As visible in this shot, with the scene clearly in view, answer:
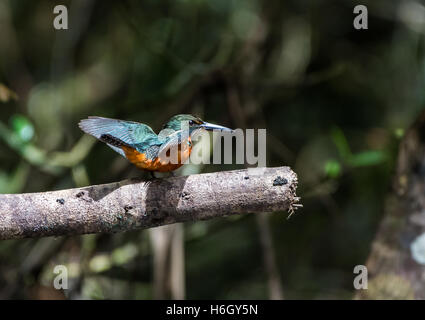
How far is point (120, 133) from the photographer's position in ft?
4.76

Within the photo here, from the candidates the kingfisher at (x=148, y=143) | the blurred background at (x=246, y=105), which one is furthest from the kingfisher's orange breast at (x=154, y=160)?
the blurred background at (x=246, y=105)

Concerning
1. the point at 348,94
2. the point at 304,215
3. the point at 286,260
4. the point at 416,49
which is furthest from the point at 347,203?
the point at 416,49

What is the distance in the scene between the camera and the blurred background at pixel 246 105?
111 inches

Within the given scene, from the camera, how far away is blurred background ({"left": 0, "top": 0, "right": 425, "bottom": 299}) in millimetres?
2816

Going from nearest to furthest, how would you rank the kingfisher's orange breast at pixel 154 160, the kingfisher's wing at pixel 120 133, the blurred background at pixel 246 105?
the kingfisher's wing at pixel 120 133, the kingfisher's orange breast at pixel 154 160, the blurred background at pixel 246 105

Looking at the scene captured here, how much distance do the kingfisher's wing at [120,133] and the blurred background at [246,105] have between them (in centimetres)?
113

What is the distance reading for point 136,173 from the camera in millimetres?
2666

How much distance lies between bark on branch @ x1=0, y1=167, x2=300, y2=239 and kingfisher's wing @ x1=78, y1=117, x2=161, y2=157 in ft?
0.39

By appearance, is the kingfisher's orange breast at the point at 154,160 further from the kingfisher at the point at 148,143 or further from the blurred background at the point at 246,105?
the blurred background at the point at 246,105

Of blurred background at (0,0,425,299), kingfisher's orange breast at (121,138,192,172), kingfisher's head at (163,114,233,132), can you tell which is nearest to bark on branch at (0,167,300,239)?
kingfisher's orange breast at (121,138,192,172)

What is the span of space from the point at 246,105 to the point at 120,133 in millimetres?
1517

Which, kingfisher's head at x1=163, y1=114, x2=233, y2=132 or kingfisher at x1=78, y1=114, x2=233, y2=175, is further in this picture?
kingfisher's head at x1=163, y1=114, x2=233, y2=132

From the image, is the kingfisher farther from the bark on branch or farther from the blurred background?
the blurred background

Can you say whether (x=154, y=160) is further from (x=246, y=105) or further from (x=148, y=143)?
(x=246, y=105)
